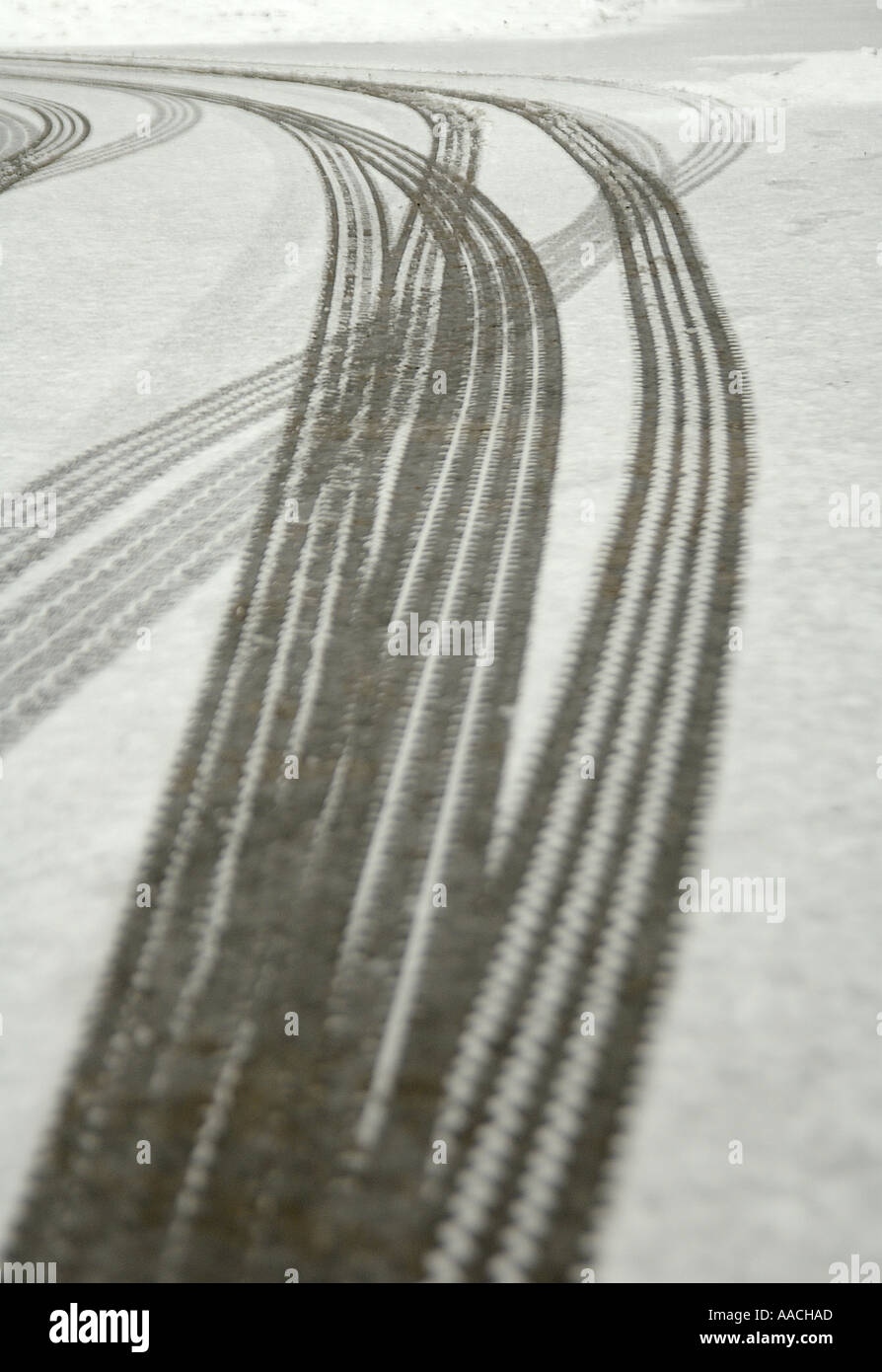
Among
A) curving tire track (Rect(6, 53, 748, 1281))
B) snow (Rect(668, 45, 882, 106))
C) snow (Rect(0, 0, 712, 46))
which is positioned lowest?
curving tire track (Rect(6, 53, 748, 1281))

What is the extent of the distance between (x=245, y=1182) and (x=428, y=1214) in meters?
0.42

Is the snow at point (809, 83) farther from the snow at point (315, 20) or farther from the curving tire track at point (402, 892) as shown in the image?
the curving tire track at point (402, 892)

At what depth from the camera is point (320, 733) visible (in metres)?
3.81

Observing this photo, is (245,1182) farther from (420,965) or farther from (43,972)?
(43,972)

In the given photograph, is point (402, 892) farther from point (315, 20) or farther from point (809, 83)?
point (315, 20)

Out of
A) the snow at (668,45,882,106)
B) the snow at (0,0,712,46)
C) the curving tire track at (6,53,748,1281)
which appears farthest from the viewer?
the snow at (0,0,712,46)

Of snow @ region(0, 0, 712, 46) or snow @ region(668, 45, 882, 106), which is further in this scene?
snow @ region(0, 0, 712, 46)

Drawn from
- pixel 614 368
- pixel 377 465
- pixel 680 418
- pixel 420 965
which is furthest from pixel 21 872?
pixel 614 368

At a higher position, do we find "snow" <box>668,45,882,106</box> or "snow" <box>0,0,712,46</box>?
"snow" <box>0,0,712,46</box>

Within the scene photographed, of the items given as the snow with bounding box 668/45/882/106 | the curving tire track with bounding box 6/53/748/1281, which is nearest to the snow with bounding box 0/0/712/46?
the snow with bounding box 668/45/882/106

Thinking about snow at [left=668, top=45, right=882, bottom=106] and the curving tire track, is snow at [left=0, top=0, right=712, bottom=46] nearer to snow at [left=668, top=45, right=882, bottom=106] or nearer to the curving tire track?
snow at [left=668, top=45, right=882, bottom=106]

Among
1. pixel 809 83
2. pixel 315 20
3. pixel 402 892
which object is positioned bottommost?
pixel 402 892

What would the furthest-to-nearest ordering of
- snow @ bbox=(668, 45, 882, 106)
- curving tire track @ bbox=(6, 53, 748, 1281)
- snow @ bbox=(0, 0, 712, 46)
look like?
1. snow @ bbox=(0, 0, 712, 46)
2. snow @ bbox=(668, 45, 882, 106)
3. curving tire track @ bbox=(6, 53, 748, 1281)

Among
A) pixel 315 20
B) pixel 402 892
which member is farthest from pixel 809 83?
pixel 402 892
